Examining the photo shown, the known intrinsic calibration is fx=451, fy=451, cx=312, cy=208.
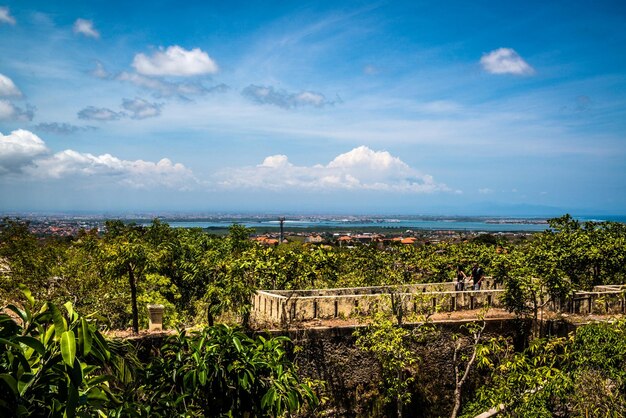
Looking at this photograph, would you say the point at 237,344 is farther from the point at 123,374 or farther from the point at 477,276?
the point at 477,276

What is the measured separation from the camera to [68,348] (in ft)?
8.97

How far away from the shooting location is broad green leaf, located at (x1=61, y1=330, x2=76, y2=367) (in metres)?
2.69

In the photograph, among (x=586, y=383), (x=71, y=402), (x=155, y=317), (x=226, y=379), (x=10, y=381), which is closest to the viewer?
(x=10, y=381)

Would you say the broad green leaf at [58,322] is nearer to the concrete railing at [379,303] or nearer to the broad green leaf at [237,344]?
the broad green leaf at [237,344]

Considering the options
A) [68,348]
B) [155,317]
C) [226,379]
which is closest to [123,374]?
[68,348]

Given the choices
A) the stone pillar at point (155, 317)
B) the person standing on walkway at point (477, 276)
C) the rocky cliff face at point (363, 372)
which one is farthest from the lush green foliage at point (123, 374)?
the person standing on walkway at point (477, 276)

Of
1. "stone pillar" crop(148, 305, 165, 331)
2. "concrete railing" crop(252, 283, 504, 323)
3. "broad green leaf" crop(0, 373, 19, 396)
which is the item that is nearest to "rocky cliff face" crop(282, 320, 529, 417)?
"concrete railing" crop(252, 283, 504, 323)

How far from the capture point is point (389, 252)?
25078mm

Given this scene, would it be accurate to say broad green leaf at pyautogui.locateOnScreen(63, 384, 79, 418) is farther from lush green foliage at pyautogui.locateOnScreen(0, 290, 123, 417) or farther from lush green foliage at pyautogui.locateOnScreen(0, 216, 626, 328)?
lush green foliage at pyautogui.locateOnScreen(0, 216, 626, 328)

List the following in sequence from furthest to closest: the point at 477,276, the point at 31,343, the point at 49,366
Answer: the point at 477,276, the point at 49,366, the point at 31,343

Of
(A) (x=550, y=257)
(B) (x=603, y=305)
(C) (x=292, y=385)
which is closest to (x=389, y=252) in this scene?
(A) (x=550, y=257)

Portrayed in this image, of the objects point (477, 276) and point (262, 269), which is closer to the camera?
point (262, 269)

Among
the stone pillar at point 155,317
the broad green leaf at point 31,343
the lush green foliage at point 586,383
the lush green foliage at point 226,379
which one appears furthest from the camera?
the stone pillar at point 155,317

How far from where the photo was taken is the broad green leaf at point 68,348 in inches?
106
